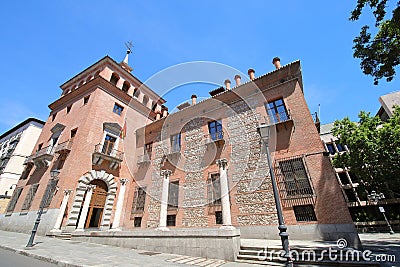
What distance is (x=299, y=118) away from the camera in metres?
10.9

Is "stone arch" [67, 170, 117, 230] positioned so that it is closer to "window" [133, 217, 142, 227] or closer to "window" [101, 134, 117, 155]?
"window" [101, 134, 117, 155]

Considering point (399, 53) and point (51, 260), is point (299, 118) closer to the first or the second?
point (399, 53)

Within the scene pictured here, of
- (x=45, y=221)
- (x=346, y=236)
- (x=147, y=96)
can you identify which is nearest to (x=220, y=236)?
(x=346, y=236)

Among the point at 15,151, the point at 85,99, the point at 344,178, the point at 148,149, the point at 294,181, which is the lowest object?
the point at 294,181

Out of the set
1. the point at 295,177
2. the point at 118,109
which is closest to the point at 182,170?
the point at 295,177

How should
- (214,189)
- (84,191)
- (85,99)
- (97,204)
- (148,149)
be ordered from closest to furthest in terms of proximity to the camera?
(214,189)
(84,191)
(97,204)
(148,149)
(85,99)

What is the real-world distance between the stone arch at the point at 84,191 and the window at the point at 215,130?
Result: 962 centimetres

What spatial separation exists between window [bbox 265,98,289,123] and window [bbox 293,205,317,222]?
5.03 metres

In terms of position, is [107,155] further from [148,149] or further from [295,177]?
[295,177]

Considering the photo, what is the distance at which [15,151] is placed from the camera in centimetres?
2672

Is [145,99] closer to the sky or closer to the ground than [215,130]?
closer to the sky

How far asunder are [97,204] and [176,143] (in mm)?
8071

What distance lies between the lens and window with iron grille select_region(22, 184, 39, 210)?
595 inches

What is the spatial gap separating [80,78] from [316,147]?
24104 millimetres
